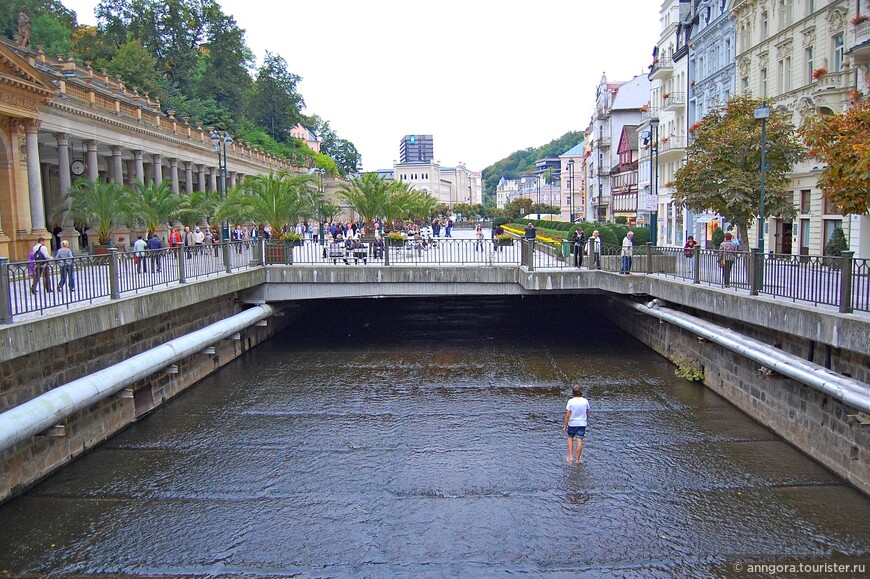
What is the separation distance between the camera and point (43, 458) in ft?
42.6

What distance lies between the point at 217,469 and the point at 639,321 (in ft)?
54.4

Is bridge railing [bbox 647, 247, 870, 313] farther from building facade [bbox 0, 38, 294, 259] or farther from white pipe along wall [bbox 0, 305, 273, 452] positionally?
building facade [bbox 0, 38, 294, 259]

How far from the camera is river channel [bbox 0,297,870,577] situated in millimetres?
10266

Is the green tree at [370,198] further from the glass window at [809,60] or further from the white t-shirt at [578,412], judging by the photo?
the white t-shirt at [578,412]

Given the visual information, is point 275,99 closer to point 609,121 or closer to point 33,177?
point 609,121

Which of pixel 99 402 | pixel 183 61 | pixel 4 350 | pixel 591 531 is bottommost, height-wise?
pixel 591 531

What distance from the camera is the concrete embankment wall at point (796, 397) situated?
12.1 meters

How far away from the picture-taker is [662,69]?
54250 millimetres

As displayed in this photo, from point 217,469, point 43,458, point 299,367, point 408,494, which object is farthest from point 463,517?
point 299,367

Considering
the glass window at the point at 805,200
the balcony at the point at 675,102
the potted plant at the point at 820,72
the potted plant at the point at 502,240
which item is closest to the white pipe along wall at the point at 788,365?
the potted plant at the point at 502,240

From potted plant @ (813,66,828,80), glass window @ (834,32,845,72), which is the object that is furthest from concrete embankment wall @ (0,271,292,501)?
glass window @ (834,32,845,72)

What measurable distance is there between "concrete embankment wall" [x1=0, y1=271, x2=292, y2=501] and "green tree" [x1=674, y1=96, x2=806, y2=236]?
50.4ft

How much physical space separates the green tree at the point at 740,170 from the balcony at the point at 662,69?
31.0m

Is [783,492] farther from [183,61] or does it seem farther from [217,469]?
[183,61]
